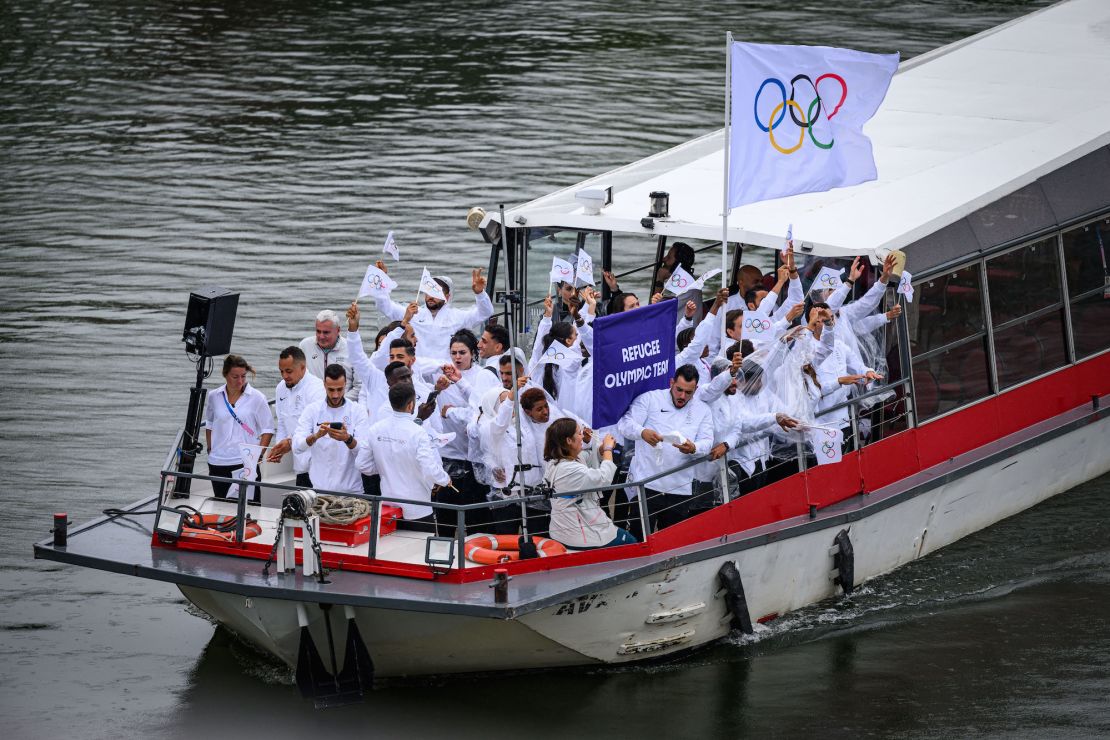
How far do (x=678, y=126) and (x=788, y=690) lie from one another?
17260 mm

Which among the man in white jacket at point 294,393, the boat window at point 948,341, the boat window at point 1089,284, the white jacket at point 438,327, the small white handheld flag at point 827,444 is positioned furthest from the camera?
the boat window at point 1089,284

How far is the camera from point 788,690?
11.8 m

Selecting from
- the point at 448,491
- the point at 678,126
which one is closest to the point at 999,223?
the point at 448,491

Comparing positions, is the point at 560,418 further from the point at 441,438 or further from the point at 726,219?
the point at 726,219

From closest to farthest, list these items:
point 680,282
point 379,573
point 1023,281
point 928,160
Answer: point 379,573 → point 680,282 → point 1023,281 → point 928,160

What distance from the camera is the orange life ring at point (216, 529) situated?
443 inches

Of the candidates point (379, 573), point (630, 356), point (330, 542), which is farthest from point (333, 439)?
point (630, 356)

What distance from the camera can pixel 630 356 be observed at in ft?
36.9

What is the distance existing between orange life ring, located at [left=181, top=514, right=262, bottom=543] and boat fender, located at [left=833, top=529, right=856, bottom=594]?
4.40 meters

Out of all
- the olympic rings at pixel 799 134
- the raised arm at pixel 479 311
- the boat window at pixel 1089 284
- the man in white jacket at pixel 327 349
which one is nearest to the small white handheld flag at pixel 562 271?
the raised arm at pixel 479 311

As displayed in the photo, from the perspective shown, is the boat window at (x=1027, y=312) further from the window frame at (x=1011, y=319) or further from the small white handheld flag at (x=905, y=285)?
the small white handheld flag at (x=905, y=285)

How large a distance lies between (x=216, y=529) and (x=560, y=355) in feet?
9.27

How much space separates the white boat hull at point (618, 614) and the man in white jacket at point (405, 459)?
819 mm

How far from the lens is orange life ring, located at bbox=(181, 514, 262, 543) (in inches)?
443
